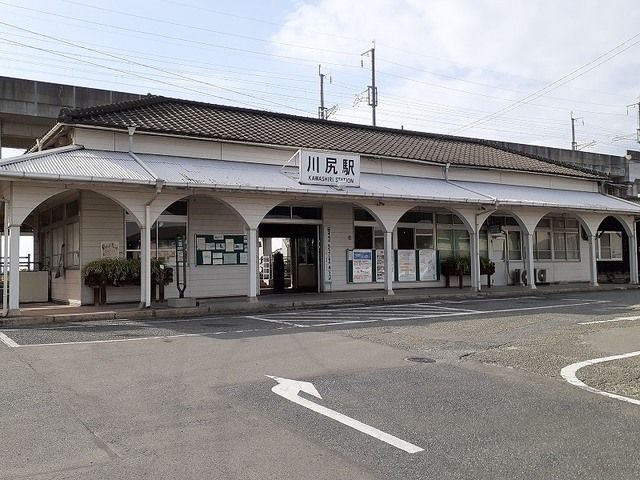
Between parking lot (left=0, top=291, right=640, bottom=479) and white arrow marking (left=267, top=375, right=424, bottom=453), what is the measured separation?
0.02m

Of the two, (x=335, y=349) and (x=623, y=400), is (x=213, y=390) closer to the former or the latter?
(x=335, y=349)

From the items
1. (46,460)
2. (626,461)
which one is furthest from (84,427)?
(626,461)

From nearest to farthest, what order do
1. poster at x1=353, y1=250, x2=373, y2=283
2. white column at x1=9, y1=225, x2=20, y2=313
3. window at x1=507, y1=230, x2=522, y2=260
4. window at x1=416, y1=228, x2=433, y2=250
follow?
white column at x1=9, y1=225, x2=20, y2=313 < poster at x1=353, y1=250, x2=373, y2=283 < window at x1=416, y1=228, x2=433, y2=250 < window at x1=507, y1=230, x2=522, y2=260

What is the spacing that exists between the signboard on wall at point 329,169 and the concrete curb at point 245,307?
3390mm

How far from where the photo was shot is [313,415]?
5.22 metres

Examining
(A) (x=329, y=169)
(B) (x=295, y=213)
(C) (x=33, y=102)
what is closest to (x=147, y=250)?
(A) (x=329, y=169)

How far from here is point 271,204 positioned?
50.6 ft

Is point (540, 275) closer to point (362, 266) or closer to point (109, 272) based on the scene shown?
point (362, 266)

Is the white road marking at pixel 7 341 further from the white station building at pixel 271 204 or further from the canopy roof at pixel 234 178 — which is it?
the canopy roof at pixel 234 178

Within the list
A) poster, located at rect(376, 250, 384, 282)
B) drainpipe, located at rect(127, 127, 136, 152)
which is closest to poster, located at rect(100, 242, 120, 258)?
drainpipe, located at rect(127, 127, 136, 152)

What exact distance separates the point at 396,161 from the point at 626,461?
16.9 m

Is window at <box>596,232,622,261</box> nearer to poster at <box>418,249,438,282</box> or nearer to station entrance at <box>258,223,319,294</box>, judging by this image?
poster at <box>418,249,438,282</box>

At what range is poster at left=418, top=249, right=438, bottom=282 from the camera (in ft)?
68.4

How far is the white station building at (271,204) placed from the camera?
45.2 ft
